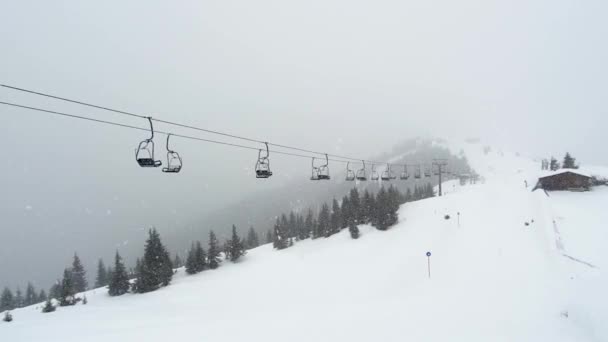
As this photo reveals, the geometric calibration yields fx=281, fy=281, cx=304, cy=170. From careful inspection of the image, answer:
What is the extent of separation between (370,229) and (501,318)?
3975cm

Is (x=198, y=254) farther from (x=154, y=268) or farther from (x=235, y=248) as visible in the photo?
(x=154, y=268)

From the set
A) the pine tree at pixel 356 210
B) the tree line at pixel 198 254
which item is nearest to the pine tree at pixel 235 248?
the tree line at pixel 198 254

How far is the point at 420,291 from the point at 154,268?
4403 cm

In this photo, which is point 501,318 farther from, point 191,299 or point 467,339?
point 191,299

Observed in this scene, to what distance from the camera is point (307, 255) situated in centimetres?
5250

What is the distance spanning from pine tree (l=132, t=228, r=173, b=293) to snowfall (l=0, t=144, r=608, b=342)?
2.65m

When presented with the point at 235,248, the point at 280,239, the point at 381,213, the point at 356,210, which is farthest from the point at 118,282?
the point at 381,213

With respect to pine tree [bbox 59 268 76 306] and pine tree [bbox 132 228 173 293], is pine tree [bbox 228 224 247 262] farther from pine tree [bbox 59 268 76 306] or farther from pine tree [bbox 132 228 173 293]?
pine tree [bbox 59 268 76 306]

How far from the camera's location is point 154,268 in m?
48.1

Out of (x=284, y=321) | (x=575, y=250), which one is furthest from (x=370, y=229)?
(x=284, y=321)

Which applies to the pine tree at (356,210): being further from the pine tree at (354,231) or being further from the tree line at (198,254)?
the pine tree at (354,231)

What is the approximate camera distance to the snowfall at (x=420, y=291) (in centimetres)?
1495

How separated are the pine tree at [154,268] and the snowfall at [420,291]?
2651 mm

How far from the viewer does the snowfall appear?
49.1ft
